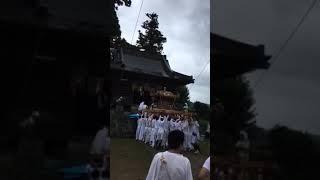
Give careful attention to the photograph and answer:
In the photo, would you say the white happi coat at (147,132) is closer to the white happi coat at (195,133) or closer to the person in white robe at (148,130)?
the person in white robe at (148,130)

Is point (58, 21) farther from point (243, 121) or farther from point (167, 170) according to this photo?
point (167, 170)

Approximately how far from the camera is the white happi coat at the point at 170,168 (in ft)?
12.7

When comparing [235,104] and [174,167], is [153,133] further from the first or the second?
[235,104]

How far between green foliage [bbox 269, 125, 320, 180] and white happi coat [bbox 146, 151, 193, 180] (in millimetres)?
2213

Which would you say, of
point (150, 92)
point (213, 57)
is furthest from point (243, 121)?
point (150, 92)

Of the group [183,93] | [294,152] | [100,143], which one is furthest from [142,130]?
[294,152]

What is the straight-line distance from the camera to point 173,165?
3891 millimetres

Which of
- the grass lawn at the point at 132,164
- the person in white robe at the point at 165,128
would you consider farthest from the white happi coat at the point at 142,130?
the grass lawn at the point at 132,164

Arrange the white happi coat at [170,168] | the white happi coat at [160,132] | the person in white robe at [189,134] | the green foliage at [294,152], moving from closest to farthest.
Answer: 1. the green foliage at [294,152]
2. the white happi coat at [170,168]
3. the person in white robe at [189,134]
4. the white happi coat at [160,132]

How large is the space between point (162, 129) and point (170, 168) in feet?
30.2

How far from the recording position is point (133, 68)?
550cm

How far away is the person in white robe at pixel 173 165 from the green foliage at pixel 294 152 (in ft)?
7.27

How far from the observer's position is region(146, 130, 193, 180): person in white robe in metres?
3.86

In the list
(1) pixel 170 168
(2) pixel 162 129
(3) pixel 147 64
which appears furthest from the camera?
(2) pixel 162 129
